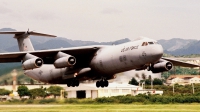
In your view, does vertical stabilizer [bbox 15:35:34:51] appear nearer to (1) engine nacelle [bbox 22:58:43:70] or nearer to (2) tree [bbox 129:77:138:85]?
(1) engine nacelle [bbox 22:58:43:70]

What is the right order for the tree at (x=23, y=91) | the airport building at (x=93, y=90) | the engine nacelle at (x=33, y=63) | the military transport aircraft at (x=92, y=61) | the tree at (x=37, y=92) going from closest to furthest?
the military transport aircraft at (x=92, y=61)
the engine nacelle at (x=33, y=63)
the tree at (x=23, y=91)
the tree at (x=37, y=92)
the airport building at (x=93, y=90)

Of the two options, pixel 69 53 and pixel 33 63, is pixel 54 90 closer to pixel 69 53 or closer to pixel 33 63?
pixel 69 53

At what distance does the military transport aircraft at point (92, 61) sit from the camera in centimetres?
2720

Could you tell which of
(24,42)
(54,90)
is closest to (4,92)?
(54,90)

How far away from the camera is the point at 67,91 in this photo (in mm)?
57531

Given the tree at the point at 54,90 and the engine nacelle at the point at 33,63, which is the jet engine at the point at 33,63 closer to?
the engine nacelle at the point at 33,63

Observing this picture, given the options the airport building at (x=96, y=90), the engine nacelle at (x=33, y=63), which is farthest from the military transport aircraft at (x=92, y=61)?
the airport building at (x=96, y=90)

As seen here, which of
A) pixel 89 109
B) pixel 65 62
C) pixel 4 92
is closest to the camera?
pixel 65 62

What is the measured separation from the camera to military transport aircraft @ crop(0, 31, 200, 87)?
89.2ft

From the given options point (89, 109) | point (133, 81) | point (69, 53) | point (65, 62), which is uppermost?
point (69, 53)

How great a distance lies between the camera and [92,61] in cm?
3114

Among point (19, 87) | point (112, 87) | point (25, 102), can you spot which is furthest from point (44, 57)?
point (112, 87)

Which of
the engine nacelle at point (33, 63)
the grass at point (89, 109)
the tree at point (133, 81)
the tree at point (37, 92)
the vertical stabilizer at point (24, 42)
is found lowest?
the grass at point (89, 109)

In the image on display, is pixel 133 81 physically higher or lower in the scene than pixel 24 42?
lower
